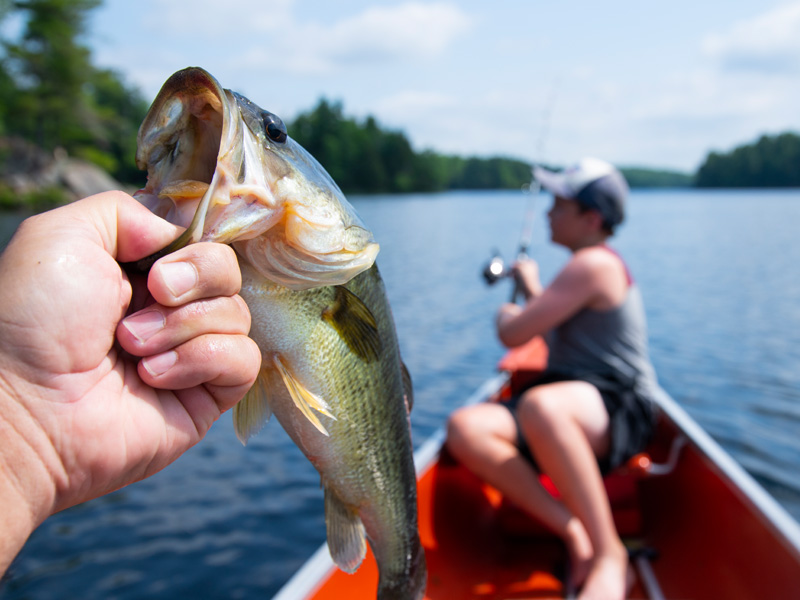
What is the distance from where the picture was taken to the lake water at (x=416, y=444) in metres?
5.61

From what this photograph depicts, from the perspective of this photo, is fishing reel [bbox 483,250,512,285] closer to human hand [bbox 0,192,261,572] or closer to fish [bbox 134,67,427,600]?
fish [bbox 134,67,427,600]

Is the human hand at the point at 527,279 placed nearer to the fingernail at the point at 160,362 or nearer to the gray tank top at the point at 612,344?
the gray tank top at the point at 612,344

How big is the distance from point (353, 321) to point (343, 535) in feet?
2.27

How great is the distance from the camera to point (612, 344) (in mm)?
3883

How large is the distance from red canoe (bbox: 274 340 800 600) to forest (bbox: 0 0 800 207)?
5.74m

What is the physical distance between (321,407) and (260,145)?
2.10ft

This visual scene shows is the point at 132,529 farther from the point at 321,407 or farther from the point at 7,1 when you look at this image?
the point at 7,1

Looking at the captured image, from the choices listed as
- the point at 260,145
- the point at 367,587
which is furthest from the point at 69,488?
the point at 367,587

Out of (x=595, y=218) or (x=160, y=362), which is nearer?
(x=160, y=362)

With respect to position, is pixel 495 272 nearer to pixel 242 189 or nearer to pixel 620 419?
pixel 620 419

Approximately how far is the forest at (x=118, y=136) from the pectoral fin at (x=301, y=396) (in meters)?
8.10

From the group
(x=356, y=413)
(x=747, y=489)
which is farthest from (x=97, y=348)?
(x=747, y=489)

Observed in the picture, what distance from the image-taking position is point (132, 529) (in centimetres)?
632

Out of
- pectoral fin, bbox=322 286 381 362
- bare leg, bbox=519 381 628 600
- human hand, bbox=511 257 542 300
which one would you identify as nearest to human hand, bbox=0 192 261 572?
pectoral fin, bbox=322 286 381 362
